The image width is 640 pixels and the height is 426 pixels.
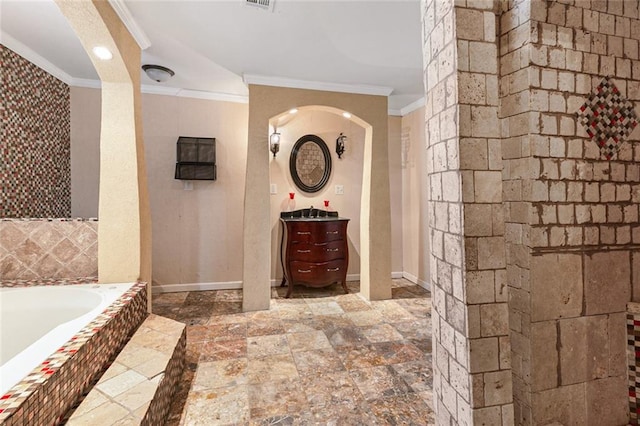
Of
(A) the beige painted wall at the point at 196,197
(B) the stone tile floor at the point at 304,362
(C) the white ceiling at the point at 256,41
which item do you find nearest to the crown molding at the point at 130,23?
(C) the white ceiling at the point at 256,41

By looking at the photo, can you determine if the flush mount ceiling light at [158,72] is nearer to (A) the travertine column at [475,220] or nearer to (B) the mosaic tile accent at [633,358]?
(A) the travertine column at [475,220]

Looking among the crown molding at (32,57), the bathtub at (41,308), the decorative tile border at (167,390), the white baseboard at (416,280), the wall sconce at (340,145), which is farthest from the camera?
the wall sconce at (340,145)

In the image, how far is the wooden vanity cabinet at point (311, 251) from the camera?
340 cm

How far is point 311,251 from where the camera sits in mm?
3422

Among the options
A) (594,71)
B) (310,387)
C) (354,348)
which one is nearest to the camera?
(594,71)

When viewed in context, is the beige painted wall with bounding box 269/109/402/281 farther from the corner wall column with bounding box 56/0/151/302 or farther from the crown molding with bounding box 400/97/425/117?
the corner wall column with bounding box 56/0/151/302

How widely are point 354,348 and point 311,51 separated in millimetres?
2575

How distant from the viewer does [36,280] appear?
2.13 m

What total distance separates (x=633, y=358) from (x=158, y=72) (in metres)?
3.97

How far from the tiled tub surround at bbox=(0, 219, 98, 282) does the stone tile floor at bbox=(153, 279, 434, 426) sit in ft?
3.33

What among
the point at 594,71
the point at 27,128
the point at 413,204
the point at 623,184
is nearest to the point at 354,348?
the point at 623,184

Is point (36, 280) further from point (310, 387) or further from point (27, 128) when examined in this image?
point (310, 387)

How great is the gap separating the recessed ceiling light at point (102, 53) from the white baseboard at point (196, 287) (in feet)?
8.43

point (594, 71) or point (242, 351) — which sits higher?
point (594, 71)
